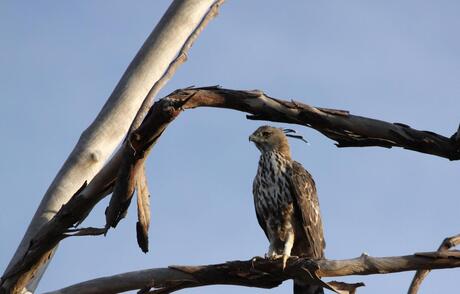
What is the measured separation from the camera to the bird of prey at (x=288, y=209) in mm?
7617

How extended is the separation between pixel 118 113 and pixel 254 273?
1.46 metres

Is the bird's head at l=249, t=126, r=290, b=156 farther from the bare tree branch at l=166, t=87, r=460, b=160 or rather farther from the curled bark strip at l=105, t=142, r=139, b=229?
the curled bark strip at l=105, t=142, r=139, b=229

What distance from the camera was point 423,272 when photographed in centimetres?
471

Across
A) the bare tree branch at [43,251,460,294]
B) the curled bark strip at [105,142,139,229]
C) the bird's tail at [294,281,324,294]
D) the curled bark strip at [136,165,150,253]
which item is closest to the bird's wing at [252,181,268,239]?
the bird's tail at [294,281,324,294]

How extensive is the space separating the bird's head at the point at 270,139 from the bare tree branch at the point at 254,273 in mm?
3812

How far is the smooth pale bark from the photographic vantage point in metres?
4.94

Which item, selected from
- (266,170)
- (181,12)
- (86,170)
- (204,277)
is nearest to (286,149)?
(266,170)

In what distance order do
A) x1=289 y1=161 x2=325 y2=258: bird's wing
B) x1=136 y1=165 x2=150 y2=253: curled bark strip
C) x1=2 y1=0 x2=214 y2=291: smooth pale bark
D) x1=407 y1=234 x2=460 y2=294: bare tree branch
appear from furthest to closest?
x1=289 y1=161 x2=325 y2=258: bird's wing → x1=2 y1=0 x2=214 y2=291: smooth pale bark → x1=407 y1=234 x2=460 y2=294: bare tree branch → x1=136 y1=165 x2=150 y2=253: curled bark strip

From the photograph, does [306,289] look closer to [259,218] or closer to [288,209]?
[288,209]

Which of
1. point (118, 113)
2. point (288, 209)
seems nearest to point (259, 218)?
point (288, 209)

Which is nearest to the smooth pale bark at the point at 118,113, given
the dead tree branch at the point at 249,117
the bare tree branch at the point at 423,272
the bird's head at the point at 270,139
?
the dead tree branch at the point at 249,117

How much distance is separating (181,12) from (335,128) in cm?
185

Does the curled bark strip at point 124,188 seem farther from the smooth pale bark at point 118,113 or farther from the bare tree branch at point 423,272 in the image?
the bare tree branch at point 423,272

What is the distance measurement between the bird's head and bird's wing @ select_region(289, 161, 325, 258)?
43 cm
